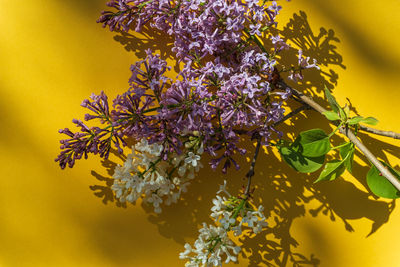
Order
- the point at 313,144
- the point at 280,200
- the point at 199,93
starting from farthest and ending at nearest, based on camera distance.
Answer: the point at 280,200 < the point at 313,144 < the point at 199,93

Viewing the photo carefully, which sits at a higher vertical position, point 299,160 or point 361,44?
point 361,44

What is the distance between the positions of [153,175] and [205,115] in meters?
0.15

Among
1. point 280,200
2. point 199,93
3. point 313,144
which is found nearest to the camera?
point 199,93

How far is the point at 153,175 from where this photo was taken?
32.8 inches

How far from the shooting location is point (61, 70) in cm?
99

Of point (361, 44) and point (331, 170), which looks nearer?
point (331, 170)

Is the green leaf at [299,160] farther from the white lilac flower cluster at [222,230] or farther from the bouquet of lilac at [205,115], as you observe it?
the white lilac flower cluster at [222,230]

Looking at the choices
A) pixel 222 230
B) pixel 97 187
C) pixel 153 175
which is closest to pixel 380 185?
pixel 222 230

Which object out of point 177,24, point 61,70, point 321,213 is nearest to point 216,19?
point 177,24

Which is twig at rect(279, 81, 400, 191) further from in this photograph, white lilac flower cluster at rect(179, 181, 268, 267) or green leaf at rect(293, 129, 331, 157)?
white lilac flower cluster at rect(179, 181, 268, 267)

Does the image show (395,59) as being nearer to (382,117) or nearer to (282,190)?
(382,117)

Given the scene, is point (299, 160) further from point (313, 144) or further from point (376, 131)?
point (376, 131)

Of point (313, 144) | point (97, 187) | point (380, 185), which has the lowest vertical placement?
point (380, 185)

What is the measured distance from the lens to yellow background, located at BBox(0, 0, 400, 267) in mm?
963
